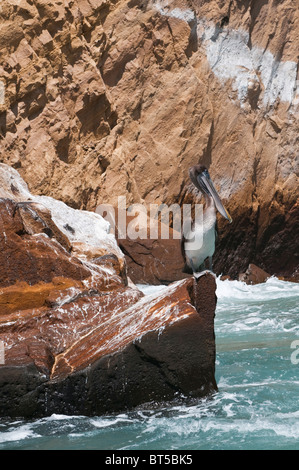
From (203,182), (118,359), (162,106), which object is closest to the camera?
(118,359)

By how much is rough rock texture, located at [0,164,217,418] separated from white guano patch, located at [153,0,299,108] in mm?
9464

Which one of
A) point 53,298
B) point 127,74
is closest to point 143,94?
point 127,74

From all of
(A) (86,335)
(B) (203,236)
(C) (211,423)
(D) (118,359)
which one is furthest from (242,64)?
(C) (211,423)

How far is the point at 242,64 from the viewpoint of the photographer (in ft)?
50.2

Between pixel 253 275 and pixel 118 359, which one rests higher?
pixel 118 359

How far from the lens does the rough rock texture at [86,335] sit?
15.0 ft

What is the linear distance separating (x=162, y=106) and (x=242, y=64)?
2.52m

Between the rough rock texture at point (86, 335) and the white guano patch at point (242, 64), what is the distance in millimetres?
9464

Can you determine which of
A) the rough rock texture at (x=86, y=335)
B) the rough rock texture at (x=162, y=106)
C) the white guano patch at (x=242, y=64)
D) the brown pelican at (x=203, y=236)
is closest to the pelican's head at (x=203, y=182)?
the brown pelican at (x=203, y=236)

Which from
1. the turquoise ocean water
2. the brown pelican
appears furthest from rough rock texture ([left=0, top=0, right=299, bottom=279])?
the turquoise ocean water

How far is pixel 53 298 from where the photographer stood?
547 cm

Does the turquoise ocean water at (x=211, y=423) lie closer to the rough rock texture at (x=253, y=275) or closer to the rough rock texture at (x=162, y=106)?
the rough rock texture at (x=162, y=106)

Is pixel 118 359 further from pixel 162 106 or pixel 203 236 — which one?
pixel 162 106
